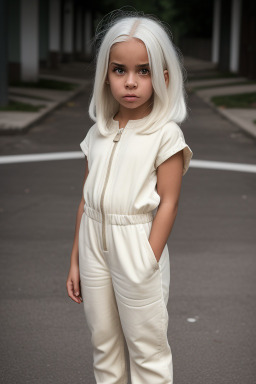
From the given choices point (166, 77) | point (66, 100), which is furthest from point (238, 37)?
point (166, 77)

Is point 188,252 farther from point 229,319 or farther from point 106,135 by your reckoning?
point 106,135

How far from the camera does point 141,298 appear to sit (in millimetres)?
2482

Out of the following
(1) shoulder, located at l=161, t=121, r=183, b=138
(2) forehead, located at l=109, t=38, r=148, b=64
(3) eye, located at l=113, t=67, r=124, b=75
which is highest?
(2) forehead, located at l=109, t=38, r=148, b=64

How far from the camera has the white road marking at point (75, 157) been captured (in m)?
9.47

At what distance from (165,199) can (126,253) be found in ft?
0.76

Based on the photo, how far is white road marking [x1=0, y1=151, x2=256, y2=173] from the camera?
9.47 meters

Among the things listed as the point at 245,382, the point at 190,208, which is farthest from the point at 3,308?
the point at 190,208

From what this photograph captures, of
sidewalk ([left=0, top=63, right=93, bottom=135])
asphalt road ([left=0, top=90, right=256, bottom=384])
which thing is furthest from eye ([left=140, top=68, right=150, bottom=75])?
sidewalk ([left=0, top=63, right=93, bottom=135])

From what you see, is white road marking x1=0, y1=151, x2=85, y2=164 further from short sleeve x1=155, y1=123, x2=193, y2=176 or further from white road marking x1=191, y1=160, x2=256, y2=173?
short sleeve x1=155, y1=123, x2=193, y2=176

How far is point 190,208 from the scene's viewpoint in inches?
278

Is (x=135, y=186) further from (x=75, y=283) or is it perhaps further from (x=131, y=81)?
(x=75, y=283)

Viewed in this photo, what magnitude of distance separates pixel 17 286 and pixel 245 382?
1.89 meters

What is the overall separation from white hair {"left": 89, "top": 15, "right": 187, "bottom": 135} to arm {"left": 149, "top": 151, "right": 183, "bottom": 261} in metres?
0.14

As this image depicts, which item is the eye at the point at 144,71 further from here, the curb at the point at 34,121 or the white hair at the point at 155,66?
the curb at the point at 34,121
